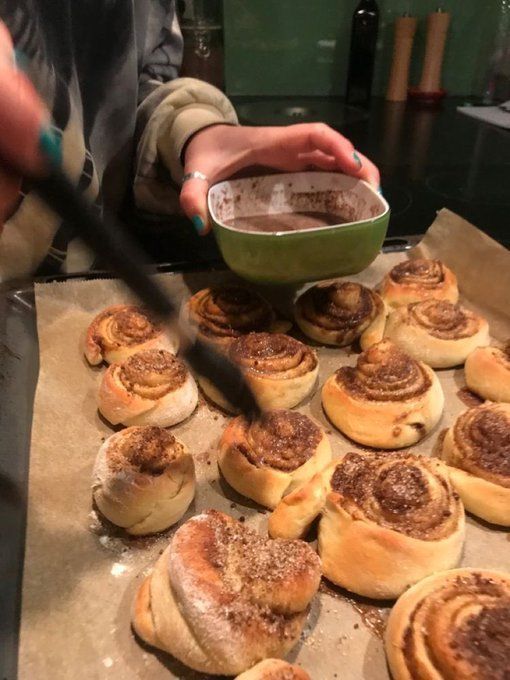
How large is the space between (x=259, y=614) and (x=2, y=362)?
1256 millimetres

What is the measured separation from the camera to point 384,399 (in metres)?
1.93

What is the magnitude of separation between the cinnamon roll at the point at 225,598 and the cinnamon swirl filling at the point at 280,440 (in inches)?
12.5

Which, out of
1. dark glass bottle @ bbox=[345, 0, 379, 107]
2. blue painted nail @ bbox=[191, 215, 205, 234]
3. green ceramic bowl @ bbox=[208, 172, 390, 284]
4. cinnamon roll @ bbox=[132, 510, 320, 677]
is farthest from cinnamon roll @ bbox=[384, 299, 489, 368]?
dark glass bottle @ bbox=[345, 0, 379, 107]

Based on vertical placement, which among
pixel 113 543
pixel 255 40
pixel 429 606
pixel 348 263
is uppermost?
pixel 255 40

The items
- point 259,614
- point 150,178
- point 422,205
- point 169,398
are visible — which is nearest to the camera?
point 259,614

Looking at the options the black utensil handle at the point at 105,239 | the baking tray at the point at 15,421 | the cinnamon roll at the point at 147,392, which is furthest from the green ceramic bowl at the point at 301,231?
the black utensil handle at the point at 105,239

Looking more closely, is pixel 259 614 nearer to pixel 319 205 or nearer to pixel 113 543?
pixel 113 543

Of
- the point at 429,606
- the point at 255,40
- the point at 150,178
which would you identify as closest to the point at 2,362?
the point at 150,178

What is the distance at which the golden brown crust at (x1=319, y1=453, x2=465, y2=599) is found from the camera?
1.45 metres

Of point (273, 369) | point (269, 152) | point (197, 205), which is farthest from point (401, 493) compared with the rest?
point (269, 152)

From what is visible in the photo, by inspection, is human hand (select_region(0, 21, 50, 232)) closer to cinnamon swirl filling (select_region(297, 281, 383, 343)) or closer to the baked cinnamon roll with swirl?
the baked cinnamon roll with swirl

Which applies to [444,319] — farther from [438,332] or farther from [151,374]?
[151,374]

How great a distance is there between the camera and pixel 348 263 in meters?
2.16

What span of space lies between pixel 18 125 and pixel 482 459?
56.8 inches
